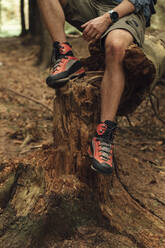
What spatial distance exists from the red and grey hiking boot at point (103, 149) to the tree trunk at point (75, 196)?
129 mm

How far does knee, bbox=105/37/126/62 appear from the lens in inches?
94.0

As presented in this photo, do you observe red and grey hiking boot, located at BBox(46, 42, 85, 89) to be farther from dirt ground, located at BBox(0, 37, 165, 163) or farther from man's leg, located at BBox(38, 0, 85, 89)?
dirt ground, located at BBox(0, 37, 165, 163)

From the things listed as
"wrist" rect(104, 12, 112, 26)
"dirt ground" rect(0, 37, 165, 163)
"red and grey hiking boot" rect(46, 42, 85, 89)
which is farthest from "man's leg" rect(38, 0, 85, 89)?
"dirt ground" rect(0, 37, 165, 163)

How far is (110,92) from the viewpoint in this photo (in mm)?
2438

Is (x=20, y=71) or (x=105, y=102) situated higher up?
(x=105, y=102)

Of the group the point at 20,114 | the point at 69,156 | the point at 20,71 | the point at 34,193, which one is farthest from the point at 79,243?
the point at 20,71

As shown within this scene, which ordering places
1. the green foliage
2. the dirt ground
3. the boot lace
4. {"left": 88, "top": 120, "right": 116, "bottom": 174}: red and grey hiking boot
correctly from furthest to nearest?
1. the green foliage
2. the dirt ground
3. the boot lace
4. {"left": 88, "top": 120, "right": 116, "bottom": 174}: red and grey hiking boot

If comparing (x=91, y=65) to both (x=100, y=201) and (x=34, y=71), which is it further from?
(x=34, y=71)

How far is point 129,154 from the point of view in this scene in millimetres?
3641

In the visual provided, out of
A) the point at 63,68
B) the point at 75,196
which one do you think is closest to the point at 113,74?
the point at 63,68

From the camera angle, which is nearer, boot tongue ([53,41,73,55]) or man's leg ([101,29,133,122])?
man's leg ([101,29,133,122])

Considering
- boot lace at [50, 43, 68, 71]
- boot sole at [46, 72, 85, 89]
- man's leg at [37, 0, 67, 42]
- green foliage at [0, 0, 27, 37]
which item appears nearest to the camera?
boot sole at [46, 72, 85, 89]

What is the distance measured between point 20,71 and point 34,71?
0.32m

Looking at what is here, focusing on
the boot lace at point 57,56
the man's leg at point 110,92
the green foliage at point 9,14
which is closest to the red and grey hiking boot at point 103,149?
the man's leg at point 110,92
